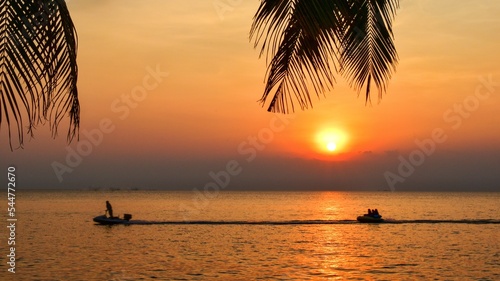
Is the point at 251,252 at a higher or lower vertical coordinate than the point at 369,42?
lower

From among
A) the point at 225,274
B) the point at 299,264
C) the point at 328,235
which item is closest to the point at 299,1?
the point at 225,274

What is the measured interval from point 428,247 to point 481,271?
11963 mm

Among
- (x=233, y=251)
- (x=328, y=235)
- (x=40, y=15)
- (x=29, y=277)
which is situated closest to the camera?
(x=40, y=15)

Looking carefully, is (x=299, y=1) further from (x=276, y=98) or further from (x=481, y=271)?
(x=481, y=271)

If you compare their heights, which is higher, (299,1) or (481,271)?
(299,1)

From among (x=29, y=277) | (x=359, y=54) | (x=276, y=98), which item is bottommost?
(x=29, y=277)

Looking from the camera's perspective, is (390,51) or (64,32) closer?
(64,32)

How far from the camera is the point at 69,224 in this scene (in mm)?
71438

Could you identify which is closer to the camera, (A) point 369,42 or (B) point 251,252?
(A) point 369,42

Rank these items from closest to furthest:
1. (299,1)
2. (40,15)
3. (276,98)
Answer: (40,15)
(299,1)
(276,98)

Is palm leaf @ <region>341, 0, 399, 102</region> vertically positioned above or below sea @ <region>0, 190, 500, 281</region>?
above

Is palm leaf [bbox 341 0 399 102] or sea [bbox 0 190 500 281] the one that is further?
sea [bbox 0 190 500 281]

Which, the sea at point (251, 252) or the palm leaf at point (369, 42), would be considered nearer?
the palm leaf at point (369, 42)

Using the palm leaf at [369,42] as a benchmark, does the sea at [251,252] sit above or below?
below
